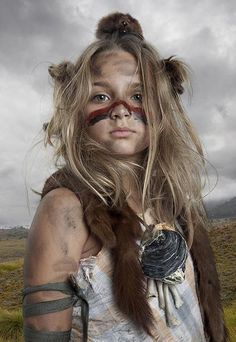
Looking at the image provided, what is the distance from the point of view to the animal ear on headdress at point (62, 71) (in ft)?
10.4

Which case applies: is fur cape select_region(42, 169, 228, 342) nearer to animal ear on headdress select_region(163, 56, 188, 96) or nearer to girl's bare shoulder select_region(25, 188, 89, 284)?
girl's bare shoulder select_region(25, 188, 89, 284)

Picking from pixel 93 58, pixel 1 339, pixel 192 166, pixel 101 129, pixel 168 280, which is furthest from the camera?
pixel 1 339

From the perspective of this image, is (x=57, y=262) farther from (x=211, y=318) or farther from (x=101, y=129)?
(x=211, y=318)

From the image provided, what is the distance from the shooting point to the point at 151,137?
304cm

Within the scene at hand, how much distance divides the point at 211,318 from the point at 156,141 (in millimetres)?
1104

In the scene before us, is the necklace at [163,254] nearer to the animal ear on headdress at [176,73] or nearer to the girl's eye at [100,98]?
the girl's eye at [100,98]

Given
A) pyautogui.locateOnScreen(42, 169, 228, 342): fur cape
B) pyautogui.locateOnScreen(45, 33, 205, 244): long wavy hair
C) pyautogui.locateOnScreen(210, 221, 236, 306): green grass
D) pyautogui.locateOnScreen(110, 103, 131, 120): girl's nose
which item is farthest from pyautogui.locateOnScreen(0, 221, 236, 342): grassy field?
pyautogui.locateOnScreen(42, 169, 228, 342): fur cape

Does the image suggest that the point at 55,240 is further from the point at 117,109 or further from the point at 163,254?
the point at 117,109

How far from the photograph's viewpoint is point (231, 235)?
2434 centimetres

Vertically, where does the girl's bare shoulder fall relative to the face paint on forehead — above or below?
below

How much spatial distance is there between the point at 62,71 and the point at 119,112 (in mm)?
576

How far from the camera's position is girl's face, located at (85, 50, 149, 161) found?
113 inches

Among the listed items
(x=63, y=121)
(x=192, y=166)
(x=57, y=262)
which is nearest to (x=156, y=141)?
(x=192, y=166)

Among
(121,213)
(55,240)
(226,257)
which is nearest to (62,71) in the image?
(121,213)
